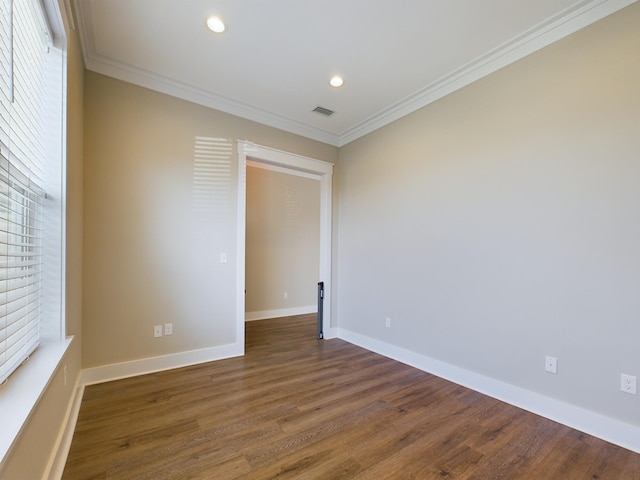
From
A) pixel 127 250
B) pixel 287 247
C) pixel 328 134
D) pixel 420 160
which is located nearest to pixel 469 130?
pixel 420 160

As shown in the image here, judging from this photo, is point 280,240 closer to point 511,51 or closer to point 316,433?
point 316,433

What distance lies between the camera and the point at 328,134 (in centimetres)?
416

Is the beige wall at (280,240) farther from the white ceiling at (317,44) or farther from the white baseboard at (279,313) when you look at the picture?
the white ceiling at (317,44)

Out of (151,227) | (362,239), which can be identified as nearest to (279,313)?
(362,239)

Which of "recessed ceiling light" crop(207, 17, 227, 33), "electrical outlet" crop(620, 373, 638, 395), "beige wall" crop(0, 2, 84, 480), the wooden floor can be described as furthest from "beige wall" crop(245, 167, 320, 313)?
"electrical outlet" crop(620, 373, 638, 395)

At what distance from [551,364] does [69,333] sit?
3452 millimetres

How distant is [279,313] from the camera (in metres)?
5.50

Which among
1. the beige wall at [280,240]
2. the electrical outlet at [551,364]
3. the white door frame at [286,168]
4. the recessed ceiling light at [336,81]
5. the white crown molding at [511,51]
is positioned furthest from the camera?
the beige wall at [280,240]

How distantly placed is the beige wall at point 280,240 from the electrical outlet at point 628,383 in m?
4.55

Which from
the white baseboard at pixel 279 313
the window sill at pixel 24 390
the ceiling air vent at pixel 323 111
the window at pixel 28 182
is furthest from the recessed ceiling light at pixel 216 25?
the white baseboard at pixel 279 313

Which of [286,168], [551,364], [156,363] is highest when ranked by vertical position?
[286,168]

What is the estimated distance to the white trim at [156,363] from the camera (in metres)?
2.61

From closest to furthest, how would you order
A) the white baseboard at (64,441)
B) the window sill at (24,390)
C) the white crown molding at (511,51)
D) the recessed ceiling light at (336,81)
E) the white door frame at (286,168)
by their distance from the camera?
the window sill at (24,390) → the white baseboard at (64,441) → the white crown molding at (511,51) → the recessed ceiling light at (336,81) → the white door frame at (286,168)

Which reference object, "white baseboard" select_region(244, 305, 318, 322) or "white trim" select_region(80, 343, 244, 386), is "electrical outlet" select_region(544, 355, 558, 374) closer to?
"white trim" select_region(80, 343, 244, 386)
